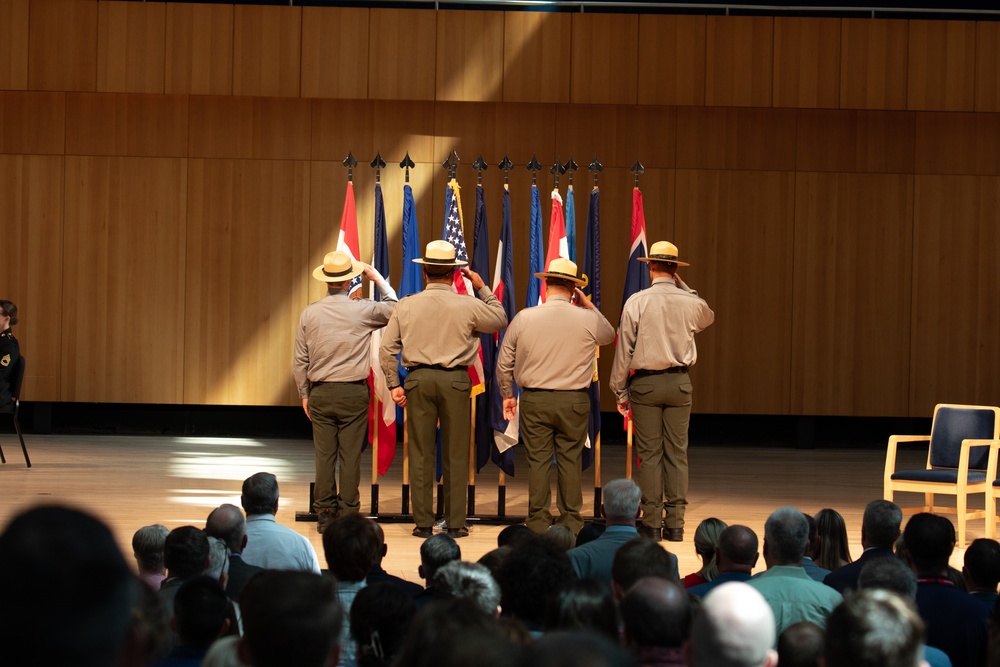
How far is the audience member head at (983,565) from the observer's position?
3664 mm

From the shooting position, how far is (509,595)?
2.96 metres

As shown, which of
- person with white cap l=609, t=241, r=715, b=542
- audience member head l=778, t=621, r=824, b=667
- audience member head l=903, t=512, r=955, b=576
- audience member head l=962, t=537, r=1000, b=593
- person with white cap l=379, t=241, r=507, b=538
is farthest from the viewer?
person with white cap l=609, t=241, r=715, b=542

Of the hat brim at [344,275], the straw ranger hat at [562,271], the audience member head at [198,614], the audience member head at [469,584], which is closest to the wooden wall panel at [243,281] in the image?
the hat brim at [344,275]

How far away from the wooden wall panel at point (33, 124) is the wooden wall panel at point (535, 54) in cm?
437

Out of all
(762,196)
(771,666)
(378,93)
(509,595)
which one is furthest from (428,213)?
(771,666)

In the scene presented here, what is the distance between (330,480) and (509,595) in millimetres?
4076

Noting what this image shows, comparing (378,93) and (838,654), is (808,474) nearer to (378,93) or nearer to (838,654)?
(378,93)

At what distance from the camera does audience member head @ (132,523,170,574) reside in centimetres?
378

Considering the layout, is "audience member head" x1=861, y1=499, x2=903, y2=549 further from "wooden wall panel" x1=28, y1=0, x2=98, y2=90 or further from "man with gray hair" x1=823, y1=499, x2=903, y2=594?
"wooden wall panel" x1=28, y1=0, x2=98, y2=90

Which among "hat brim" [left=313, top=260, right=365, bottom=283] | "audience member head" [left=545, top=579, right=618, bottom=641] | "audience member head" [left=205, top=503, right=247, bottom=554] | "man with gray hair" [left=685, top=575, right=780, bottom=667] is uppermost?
"hat brim" [left=313, top=260, right=365, bottom=283]

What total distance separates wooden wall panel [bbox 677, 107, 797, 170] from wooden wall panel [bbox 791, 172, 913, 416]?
0.52 m

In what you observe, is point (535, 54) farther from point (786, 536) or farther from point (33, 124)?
point (786, 536)

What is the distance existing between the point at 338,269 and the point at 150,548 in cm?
335

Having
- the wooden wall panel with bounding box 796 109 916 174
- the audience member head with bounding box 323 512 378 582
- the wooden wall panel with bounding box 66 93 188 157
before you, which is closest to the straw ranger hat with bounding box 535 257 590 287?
the audience member head with bounding box 323 512 378 582
